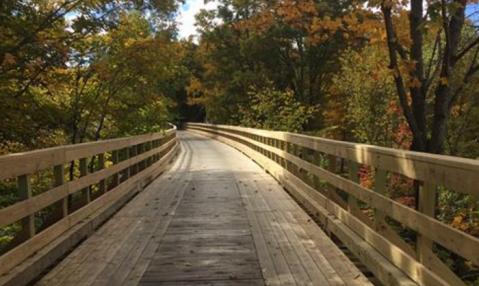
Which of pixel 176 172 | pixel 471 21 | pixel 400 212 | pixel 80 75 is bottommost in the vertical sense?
pixel 176 172

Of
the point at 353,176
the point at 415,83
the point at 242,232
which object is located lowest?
the point at 242,232

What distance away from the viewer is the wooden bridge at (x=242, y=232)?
3.83m

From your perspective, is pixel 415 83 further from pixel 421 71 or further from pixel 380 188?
pixel 380 188

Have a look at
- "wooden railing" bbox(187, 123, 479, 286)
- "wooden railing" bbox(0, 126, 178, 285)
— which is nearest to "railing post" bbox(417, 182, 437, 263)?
"wooden railing" bbox(187, 123, 479, 286)

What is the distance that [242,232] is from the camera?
21.8 feet

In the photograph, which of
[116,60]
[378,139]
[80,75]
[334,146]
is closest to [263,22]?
[116,60]

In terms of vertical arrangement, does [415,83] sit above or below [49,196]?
above

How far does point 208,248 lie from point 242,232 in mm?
866

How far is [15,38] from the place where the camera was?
304 inches

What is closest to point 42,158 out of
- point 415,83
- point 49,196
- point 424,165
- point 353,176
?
point 49,196

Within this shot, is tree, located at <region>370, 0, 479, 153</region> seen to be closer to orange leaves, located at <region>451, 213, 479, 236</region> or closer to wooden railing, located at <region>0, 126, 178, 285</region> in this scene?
orange leaves, located at <region>451, 213, 479, 236</region>

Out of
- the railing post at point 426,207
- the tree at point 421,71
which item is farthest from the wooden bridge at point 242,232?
the tree at point 421,71

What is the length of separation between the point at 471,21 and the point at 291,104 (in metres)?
12.3

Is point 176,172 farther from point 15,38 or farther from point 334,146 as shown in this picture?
point 334,146
